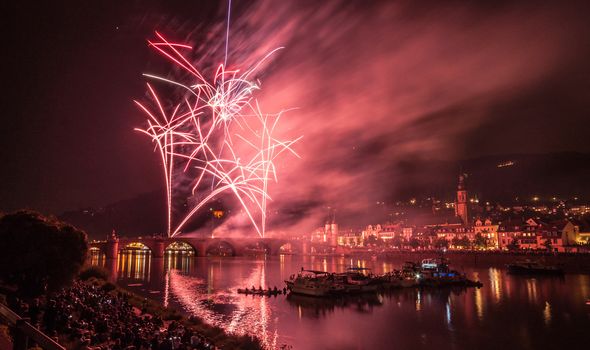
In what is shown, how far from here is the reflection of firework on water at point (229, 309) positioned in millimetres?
28069

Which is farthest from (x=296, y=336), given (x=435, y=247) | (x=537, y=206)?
(x=537, y=206)

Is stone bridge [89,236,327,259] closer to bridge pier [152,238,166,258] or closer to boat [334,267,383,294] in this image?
bridge pier [152,238,166,258]

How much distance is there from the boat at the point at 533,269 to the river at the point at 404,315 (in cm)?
647

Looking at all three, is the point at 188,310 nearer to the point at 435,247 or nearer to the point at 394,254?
the point at 394,254

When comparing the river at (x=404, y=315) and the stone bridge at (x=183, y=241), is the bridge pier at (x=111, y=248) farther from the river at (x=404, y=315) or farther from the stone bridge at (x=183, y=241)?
the river at (x=404, y=315)

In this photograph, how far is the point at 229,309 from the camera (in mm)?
35344

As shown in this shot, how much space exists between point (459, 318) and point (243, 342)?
19.6 metres

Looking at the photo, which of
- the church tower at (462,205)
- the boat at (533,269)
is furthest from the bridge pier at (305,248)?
the boat at (533,269)

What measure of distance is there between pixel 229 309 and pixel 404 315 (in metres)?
14.1

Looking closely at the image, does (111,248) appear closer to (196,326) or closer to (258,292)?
(258,292)

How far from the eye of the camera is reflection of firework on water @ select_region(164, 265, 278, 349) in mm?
28069

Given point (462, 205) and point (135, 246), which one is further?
point (462, 205)

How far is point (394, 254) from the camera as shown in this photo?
10662 cm

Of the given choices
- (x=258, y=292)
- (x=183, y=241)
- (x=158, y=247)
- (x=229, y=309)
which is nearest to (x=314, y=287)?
(x=258, y=292)
